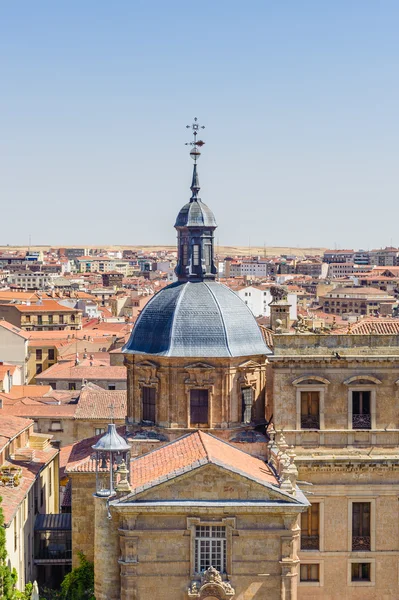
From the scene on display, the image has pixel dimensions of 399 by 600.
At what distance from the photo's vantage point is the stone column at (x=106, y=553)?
36.8m

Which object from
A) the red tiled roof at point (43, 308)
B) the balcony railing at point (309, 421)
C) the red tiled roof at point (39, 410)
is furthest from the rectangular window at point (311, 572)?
the red tiled roof at point (43, 308)

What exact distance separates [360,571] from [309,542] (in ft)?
8.48

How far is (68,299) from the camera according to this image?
160 metres

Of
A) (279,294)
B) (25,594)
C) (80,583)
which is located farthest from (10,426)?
(279,294)

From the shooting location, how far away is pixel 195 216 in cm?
4559

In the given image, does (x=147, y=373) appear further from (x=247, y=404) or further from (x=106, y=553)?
(x=106, y=553)

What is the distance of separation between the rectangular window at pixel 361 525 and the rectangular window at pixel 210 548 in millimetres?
8232

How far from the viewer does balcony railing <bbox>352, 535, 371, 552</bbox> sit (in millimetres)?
42312

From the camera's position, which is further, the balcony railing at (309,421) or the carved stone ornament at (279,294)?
the carved stone ornament at (279,294)

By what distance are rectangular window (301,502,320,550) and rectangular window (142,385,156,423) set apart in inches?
307

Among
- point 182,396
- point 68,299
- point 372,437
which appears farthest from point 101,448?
point 68,299

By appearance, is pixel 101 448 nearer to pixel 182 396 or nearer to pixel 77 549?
pixel 182 396

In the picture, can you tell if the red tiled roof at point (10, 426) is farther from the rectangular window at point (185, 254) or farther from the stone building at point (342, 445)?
the stone building at point (342, 445)

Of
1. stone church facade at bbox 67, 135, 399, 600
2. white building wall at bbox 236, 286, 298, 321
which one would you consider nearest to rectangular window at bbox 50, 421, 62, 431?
stone church facade at bbox 67, 135, 399, 600
